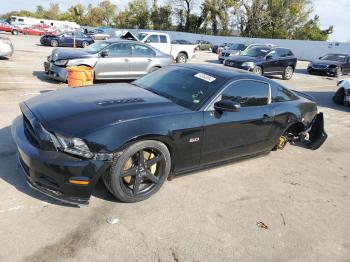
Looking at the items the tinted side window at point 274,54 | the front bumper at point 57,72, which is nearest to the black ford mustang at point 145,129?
the front bumper at point 57,72

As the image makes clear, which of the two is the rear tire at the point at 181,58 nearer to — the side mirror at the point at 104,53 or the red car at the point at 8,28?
the side mirror at the point at 104,53

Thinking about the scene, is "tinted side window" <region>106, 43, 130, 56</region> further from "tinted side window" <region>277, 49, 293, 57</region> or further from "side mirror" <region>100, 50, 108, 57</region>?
"tinted side window" <region>277, 49, 293, 57</region>

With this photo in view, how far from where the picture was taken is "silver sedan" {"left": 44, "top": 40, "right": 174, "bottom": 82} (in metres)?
10.4

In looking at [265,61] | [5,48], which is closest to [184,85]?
[265,61]

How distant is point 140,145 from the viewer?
3605 mm

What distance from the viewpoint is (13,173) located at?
163 inches

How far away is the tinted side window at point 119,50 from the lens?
1100cm

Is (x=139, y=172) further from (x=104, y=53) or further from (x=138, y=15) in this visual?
(x=138, y=15)

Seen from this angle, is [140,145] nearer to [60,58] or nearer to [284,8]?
[60,58]

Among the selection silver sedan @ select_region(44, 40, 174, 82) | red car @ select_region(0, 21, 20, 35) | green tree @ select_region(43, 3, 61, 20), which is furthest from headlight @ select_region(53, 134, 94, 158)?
green tree @ select_region(43, 3, 61, 20)

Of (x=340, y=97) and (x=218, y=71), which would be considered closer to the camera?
(x=218, y=71)

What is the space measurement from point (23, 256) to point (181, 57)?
17324mm

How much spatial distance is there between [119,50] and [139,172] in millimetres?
8189

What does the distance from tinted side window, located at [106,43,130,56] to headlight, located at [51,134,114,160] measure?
8.07 m
